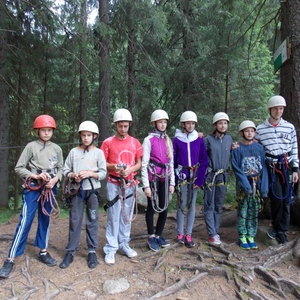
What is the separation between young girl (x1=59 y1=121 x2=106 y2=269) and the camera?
3.68m

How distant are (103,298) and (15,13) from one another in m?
8.90

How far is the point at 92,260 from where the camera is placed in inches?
145

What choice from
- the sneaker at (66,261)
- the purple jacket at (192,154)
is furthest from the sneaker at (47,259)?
the purple jacket at (192,154)

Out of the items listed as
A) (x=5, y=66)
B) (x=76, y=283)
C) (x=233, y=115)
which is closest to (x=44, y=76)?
(x=5, y=66)

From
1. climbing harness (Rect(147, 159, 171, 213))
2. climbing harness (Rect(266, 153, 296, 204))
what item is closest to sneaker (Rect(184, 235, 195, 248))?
climbing harness (Rect(147, 159, 171, 213))

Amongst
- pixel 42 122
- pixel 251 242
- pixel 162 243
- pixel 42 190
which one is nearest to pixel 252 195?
pixel 251 242

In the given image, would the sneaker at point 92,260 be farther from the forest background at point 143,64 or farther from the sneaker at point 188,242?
the forest background at point 143,64

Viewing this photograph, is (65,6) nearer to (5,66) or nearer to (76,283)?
(5,66)

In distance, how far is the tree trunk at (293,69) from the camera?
439cm

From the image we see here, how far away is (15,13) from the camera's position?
8.60m

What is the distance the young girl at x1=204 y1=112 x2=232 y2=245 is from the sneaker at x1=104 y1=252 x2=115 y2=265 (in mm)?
1531

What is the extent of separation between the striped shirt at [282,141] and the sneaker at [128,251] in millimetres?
2476

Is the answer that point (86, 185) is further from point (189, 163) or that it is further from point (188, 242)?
point (188, 242)

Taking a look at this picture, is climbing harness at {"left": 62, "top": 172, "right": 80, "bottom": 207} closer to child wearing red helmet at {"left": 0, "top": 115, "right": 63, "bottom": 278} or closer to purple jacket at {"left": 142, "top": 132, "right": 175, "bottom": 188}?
child wearing red helmet at {"left": 0, "top": 115, "right": 63, "bottom": 278}
